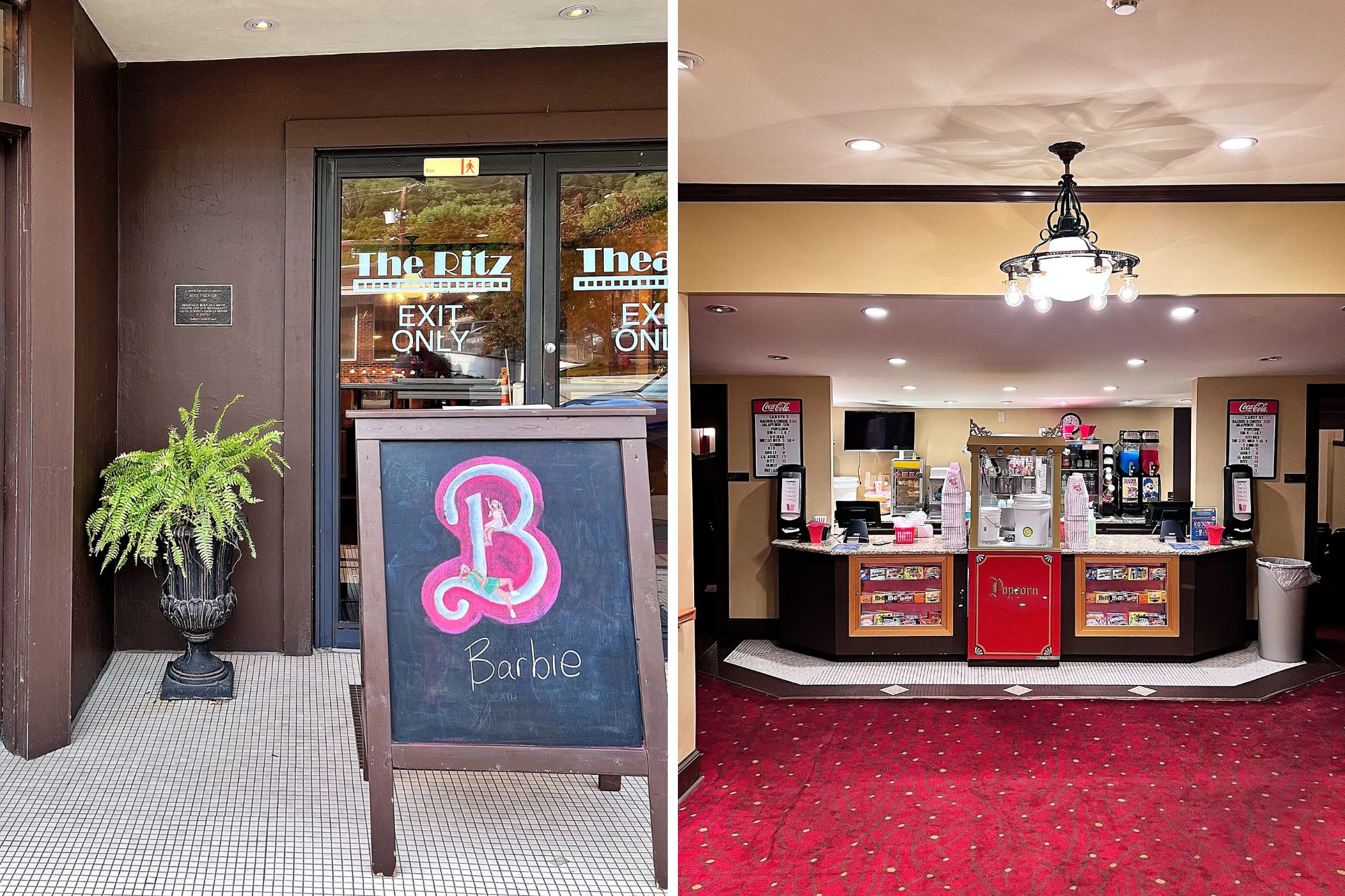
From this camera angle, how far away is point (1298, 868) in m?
3.22

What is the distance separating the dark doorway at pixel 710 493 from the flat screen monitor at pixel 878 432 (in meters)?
5.90

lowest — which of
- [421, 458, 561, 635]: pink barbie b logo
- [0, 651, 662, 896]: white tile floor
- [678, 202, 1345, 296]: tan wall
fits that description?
[0, 651, 662, 896]: white tile floor

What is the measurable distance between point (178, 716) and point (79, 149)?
76.7 inches

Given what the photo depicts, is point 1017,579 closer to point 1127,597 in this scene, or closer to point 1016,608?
point 1016,608

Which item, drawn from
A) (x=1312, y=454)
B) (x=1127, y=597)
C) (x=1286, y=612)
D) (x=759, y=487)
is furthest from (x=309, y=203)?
(x=1312, y=454)

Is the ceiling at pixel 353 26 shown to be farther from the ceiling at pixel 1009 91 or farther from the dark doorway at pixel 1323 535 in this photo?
the dark doorway at pixel 1323 535

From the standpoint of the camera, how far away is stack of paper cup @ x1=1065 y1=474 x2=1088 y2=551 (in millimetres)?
6234

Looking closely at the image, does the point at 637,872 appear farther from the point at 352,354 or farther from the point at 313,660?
the point at 352,354

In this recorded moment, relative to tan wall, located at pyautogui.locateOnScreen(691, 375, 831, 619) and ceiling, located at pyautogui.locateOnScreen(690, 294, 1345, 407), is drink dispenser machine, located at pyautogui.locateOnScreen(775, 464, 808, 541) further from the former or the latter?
ceiling, located at pyautogui.locateOnScreen(690, 294, 1345, 407)

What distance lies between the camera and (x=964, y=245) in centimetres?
369

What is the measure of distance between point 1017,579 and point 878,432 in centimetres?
682

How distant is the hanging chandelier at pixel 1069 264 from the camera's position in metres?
3.04

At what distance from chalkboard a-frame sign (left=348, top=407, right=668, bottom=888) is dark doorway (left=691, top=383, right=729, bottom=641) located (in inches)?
199

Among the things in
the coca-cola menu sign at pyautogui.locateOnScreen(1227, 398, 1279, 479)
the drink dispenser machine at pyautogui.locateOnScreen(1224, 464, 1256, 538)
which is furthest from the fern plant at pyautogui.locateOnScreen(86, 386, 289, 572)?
the coca-cola menu sign at pyautogui.locateOnScreen(1227, 398, 1279, 479)
